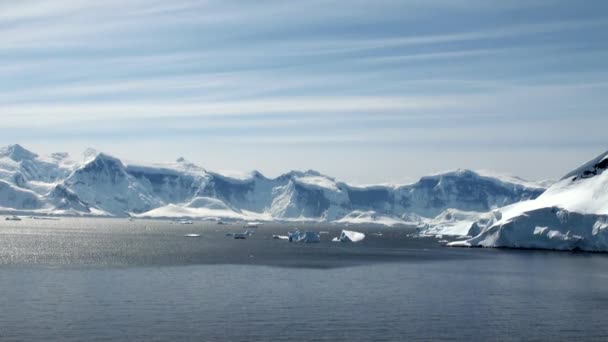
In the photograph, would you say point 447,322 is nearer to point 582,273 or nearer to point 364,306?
point 364,306

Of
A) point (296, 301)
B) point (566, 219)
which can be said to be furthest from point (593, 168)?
point (296, 301)

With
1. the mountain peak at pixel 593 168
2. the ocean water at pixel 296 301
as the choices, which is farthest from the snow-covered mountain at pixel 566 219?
the ocean water at pixel 296 301

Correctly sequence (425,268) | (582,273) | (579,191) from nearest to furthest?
1. (582,273)
2. (425,268)
3. (579,191)

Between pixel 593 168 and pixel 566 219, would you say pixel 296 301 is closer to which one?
pixel 566 219

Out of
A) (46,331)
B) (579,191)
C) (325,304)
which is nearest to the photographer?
(46,331)

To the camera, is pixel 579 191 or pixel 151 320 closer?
pixel 151 320

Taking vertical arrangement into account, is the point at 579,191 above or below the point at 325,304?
above

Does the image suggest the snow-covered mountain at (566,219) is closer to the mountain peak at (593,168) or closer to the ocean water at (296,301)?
the mountain peak at (593,168)

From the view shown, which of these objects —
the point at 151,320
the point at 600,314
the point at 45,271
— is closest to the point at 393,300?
the point at 600,314
